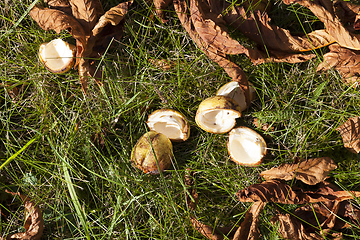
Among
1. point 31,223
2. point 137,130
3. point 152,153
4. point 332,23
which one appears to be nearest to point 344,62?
point 332,23

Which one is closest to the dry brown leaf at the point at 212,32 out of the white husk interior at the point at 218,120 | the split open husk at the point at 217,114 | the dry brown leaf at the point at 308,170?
the split open husk at the point at 217,114

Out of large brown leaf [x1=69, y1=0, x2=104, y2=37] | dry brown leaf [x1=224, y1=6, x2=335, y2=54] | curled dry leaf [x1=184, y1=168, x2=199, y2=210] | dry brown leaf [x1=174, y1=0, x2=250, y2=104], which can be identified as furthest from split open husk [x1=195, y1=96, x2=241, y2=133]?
large brown leaf [x1=69, y1=0, x2=104, y2=37]

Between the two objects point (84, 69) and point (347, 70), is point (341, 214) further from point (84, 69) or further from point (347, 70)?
point (84, 69)

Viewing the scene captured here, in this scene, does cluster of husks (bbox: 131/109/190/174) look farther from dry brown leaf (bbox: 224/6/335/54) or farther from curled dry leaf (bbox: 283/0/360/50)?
curled dry leaf (bbox: 283/0/360/50)

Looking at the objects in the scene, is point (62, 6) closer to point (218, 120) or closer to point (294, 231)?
point (218, 120)

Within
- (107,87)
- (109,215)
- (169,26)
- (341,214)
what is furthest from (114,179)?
(341,214)

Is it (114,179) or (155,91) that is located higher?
(155,91)
